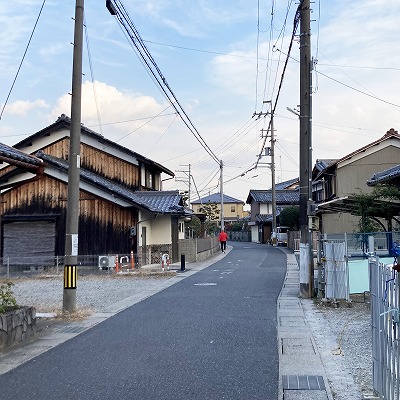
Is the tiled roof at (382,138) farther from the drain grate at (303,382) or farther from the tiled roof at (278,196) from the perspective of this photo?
the tiled roof at (278,196)

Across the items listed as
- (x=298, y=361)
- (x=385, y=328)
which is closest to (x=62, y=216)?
(x=298, y=361)

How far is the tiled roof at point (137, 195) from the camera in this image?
25.2m

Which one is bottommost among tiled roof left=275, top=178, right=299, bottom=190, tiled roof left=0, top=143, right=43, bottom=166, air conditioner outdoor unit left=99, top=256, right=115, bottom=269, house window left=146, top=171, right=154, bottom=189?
air conditioner outdoor unit left=99, top=256, right=115, bottom=269

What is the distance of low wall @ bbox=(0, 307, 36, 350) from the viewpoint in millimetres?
9047

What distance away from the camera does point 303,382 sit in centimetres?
698

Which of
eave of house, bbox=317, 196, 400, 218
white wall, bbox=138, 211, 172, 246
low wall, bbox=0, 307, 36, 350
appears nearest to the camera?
low wall, bbox=0, 307, 36, 350

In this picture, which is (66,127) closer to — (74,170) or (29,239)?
(29,239)

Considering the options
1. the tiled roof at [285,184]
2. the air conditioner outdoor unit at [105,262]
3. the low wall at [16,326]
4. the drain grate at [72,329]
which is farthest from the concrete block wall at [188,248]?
the tiled roof at [285,184]

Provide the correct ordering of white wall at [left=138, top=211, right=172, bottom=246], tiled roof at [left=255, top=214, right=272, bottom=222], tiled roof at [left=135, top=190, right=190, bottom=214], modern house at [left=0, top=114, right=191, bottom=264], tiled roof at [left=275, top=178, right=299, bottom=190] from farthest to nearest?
tiled roof at [left=275, top=178, right=299, bottom=190] → tiled roof at [left=255, top=214, right=272, bottom=222] → white wall at [left=138, top=211, right=172, bottom=246] → tiled roof at [left=135, top=190, right=190, bottom=214] → modern house at [left=0, top=114, right=191, bottom=264]

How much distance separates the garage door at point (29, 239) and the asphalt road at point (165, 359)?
13.8 m

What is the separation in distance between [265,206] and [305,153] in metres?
54.1

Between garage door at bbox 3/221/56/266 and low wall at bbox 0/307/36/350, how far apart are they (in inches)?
653

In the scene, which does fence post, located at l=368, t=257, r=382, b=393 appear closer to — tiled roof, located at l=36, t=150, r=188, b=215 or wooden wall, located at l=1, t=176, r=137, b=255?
tiled roof, located at l=36, t=150, r=188, b=215

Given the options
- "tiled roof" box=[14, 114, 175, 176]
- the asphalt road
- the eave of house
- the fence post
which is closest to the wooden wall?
"tiled roof" box=[14, 114, 175, 176]
